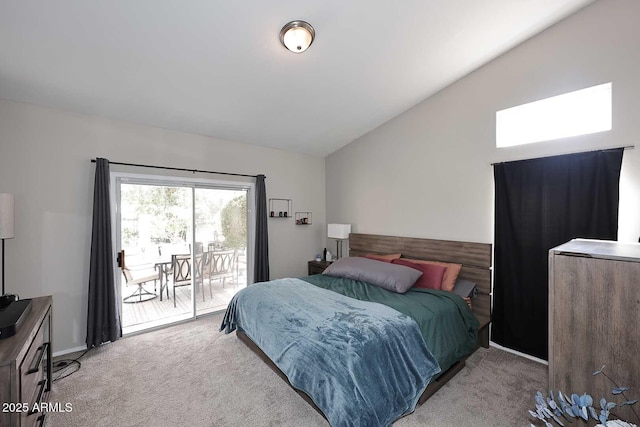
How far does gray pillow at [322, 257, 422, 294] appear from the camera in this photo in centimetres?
289

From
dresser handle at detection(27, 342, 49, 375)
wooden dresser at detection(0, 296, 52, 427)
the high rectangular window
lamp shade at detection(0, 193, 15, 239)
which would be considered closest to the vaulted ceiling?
the high rectangular window

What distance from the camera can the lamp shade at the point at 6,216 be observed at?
86.8 inches

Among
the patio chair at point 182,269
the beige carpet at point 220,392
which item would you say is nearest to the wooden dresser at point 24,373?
the beige carpet at point 220,392

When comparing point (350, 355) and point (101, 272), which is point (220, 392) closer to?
point (350, 355)

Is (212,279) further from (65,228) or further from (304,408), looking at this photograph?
(304,408)

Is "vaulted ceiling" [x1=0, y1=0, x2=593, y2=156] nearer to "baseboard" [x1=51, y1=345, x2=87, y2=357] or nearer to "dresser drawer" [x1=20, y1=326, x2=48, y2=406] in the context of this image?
"dresser drawer" [x1=20, y1=326, x2=48, y2=406]

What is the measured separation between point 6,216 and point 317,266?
3.65m

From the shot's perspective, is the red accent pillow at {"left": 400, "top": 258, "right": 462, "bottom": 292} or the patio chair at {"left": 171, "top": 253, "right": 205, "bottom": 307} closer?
the red accent pillow at {"left": 400, "top": 258, "right": 462, "bottom": 292}

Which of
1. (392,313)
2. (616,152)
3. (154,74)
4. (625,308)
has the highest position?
(154,74)

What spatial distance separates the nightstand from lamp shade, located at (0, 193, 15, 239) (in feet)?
11.7

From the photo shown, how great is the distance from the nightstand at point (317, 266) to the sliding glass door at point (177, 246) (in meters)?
1.09

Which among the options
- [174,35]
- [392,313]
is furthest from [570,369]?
[174,35]

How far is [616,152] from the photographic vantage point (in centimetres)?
226

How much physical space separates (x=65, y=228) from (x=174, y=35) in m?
2.37
